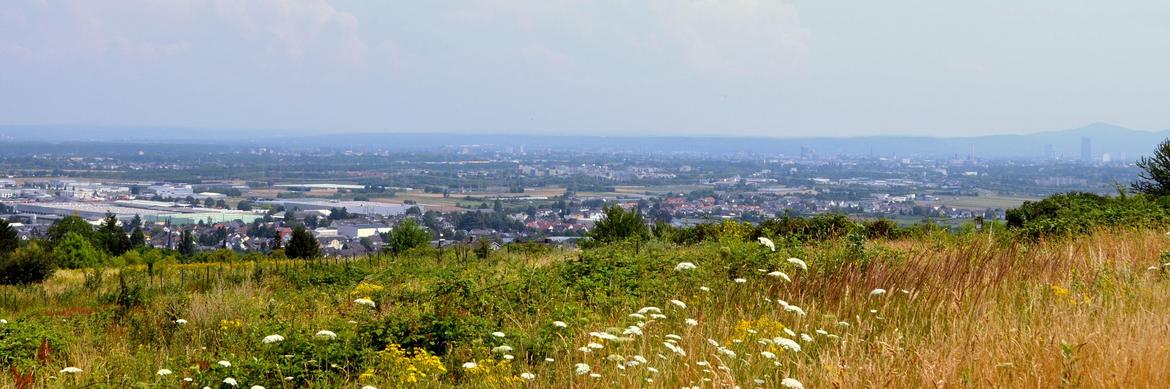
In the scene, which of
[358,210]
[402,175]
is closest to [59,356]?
[358,210]

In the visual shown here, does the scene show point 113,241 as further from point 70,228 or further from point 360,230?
point 360,230

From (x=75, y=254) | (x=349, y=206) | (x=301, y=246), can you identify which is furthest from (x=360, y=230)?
(x=301, y=246)

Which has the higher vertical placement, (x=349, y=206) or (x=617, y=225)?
(x=617, y=225)

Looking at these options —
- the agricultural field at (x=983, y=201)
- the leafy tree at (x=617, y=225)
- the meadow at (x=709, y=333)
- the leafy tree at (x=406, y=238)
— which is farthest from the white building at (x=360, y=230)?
the meadow at (x=709, y=333)

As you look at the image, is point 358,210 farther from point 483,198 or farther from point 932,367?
point 932,367

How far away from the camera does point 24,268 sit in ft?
65.5

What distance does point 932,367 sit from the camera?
10.8 feet

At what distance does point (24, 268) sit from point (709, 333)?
20092 millimetres

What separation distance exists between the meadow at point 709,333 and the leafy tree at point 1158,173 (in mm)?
11579

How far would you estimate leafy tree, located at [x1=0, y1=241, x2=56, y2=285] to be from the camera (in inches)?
779

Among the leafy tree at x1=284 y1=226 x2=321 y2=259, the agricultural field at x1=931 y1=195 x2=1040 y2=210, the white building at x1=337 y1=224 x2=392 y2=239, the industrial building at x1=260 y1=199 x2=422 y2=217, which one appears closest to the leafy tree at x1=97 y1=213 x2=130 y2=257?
the leafy tree at x1=284 y1=226 x2=321 y2=259

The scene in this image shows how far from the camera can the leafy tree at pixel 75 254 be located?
26641 mm

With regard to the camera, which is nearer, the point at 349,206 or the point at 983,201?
the point at 983,201

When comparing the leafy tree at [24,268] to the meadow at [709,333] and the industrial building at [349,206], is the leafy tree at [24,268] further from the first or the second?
the industrial building at [349,206]
